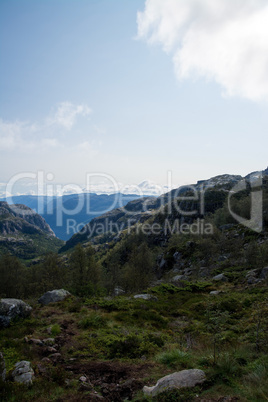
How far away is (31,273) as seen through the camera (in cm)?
6169

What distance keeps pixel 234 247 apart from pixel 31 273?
A: 212 feet

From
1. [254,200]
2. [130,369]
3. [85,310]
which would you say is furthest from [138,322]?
[254,200]

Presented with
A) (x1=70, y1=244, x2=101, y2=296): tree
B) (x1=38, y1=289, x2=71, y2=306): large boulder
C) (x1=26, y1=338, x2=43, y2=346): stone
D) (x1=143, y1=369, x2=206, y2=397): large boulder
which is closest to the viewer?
(x1=143, y1=369, x2=206, y2=397): large boulder

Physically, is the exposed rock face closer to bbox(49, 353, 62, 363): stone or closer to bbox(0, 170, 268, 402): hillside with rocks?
bbox(0, 170, 268, 402): hillside with rocks

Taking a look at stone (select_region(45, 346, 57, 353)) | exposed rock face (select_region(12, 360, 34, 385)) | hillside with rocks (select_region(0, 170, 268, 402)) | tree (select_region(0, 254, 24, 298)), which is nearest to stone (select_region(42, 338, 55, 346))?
hillside with rocks (select_region(0, 170, 268, 402))

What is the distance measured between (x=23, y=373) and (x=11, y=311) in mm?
9717

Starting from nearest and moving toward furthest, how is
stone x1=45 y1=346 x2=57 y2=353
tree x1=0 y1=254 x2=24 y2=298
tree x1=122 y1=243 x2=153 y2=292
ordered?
stone x1=45 y1=346 x2=57 y2=353, tree x1=122 y1=243 x2=153 y2=292, tree x1=0 y1=254 x2=24 y2=298

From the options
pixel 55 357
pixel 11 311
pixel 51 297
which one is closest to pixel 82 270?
pixel 51 297

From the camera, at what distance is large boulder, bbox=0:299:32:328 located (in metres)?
15.9

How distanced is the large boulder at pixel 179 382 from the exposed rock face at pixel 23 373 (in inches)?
195

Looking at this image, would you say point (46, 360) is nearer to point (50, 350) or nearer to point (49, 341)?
point (50, 350)

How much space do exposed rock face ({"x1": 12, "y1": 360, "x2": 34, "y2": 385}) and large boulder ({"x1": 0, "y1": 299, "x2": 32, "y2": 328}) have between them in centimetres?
807

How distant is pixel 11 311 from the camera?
16625mm

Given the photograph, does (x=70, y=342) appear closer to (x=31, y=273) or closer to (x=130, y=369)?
(x=130, y=369)
